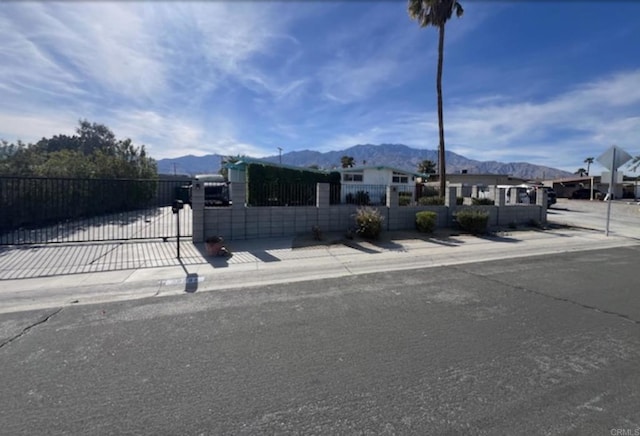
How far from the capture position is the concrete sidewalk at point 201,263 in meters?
5.32

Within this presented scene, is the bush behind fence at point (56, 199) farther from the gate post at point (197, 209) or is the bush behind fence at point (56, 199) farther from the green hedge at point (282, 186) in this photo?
the green hedge at point (282, 186)

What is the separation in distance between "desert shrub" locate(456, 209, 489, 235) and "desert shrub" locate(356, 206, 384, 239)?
12.2 feet

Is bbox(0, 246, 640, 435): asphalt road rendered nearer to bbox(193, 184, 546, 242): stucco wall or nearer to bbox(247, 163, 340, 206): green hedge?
bbox(193, 184, 546, 242): stucco wall

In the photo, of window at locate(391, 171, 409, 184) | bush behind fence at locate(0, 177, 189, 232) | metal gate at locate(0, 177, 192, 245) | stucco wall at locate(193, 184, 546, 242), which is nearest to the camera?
metal gate at locate(0, 177, 192, 245)

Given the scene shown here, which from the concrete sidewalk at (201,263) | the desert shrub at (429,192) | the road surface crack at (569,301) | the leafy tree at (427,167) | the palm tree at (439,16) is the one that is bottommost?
the road surface crack at (569,301)

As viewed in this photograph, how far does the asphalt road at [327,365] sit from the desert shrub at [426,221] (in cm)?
625

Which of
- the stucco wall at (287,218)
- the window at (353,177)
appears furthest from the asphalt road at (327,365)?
the window at (353,177)

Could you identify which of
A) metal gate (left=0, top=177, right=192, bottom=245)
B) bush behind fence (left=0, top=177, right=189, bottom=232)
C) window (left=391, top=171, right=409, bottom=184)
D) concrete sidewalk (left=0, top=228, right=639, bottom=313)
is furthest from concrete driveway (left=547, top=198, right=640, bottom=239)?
bush behind fence (left=0, top=177, right=189, bottom=232)

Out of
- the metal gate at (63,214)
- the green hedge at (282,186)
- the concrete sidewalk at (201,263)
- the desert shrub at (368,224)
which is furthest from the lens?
the green hedge at (282,186)

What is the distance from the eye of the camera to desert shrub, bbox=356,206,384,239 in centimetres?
1005

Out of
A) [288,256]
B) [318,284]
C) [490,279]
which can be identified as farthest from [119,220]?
[490,279]

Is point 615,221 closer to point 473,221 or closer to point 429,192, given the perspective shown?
point 429,192

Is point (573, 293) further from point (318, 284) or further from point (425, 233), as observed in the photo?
point (425, 233)

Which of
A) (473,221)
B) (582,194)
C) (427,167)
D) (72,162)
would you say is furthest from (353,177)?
(582,194)
